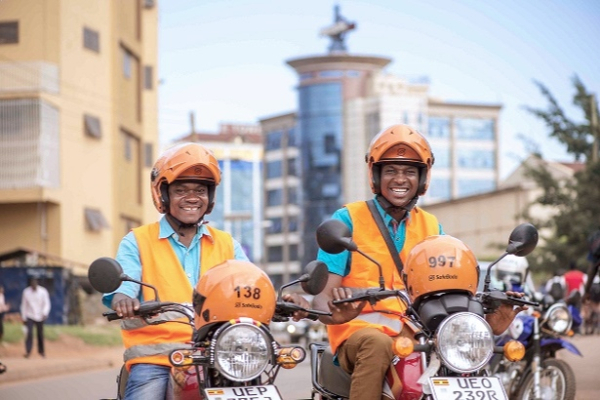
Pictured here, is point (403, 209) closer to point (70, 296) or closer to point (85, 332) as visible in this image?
point (85, 332)

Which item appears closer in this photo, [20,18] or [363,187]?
[20,18]

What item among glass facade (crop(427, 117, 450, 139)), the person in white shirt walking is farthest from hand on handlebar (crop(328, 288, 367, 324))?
glass facade (crop(427, 117, 450, 139))

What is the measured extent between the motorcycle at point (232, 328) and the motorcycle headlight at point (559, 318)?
606 centimetres

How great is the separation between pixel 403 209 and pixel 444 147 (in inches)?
4400

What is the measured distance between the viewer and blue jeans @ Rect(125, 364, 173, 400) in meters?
5.41

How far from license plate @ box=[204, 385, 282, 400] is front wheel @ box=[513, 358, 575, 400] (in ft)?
20.4

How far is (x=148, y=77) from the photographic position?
54.3 m

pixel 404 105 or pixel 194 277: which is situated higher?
pixel 404 105

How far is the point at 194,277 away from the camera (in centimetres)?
595

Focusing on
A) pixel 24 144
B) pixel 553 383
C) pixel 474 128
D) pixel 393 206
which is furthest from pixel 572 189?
pixel 474 128

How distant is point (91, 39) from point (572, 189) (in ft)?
60.9

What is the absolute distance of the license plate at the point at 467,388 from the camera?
466 centimetres

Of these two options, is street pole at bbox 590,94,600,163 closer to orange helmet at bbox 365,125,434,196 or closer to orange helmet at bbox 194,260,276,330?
orange helmet at bbox 365,125,434,196

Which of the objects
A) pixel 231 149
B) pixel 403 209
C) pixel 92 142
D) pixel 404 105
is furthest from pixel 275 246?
pixel 403 209
